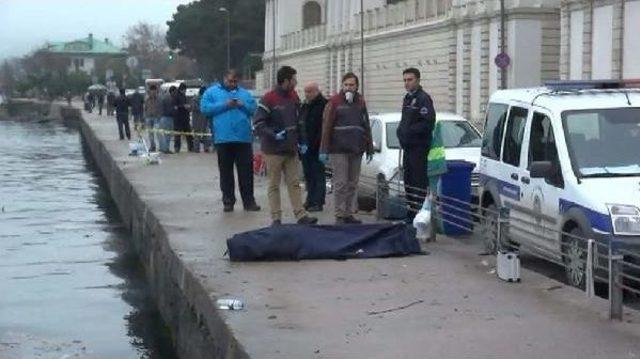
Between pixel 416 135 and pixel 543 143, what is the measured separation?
2.06 m

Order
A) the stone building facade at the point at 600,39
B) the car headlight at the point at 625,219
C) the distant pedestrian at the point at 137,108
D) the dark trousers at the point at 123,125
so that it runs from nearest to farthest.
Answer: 1. the car headlight at the point at 625,219
2. the dark trousers at the point at 123,125
3. the distant pedestrian at the point at 137,108
4. the stone building facade at the point at 600,39

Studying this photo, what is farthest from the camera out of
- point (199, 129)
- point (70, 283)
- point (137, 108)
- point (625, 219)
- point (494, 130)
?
point (137, 108)

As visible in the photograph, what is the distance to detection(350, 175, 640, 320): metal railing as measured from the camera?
8719mm

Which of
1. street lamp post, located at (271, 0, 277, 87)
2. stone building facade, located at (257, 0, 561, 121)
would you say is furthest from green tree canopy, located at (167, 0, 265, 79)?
stone building facade, located at (257, 0, 561, 121)

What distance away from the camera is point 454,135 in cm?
1908

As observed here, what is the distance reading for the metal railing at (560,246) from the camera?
343 inches

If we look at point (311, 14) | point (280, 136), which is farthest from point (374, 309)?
point (311, 14)

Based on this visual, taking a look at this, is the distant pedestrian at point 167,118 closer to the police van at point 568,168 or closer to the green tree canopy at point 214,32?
the police van at point 568,168

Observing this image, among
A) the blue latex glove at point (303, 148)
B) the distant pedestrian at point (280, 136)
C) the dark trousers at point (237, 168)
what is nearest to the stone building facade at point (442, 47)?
the blue latex glove at point (303, 148)

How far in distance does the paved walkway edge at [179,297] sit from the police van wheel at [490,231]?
2758mm

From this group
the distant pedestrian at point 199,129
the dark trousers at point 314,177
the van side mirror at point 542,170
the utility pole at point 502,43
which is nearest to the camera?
the van side mirror at point 542,170

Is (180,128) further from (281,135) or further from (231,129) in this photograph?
(281,135)

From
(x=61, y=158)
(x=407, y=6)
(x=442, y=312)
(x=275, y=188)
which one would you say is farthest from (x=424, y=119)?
(x=407, y=6)

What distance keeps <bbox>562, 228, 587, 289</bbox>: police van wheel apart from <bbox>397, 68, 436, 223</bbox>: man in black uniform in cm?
292
